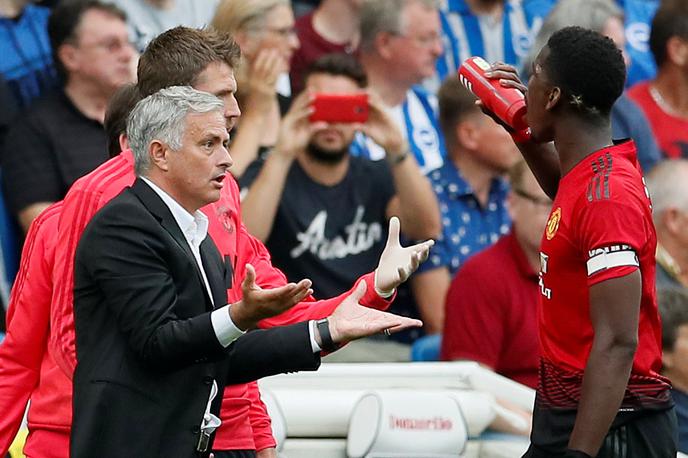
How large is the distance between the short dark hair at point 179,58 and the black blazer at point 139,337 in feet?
1.38

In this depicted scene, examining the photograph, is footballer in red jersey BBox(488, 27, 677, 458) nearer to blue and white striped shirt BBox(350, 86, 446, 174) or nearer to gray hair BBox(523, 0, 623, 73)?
blue and white striped shirt BBox(350, 86, 446, 174)

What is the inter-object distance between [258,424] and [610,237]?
1207 millimetres

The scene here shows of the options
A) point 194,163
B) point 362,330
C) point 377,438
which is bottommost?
point 377,438

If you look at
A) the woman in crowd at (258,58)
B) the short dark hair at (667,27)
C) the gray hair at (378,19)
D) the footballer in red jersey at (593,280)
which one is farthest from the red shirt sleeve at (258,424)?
the short dark hair at (667,27)

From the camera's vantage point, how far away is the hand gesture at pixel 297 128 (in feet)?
22.0

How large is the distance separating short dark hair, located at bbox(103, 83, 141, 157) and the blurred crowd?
6.22ft

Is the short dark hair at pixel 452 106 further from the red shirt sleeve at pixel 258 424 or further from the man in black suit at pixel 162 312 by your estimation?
the man in black suit at pixel 162 312

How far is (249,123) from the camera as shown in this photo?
6.88 meters

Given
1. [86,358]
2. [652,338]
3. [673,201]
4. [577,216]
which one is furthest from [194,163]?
[673,201]

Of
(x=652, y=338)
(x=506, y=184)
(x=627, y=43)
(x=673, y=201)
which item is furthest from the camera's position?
(x=627, y=43)

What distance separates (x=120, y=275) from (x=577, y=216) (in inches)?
46.3

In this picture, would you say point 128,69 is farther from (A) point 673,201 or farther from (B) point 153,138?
(B) point 153,138

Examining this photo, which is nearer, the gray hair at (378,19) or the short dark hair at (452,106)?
the short dark hair at (452,106)

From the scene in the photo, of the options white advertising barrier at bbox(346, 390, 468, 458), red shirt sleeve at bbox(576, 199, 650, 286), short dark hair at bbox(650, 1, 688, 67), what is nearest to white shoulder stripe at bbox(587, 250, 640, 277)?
red shirt sleeve at bbox(576, 199, 650, 286)
